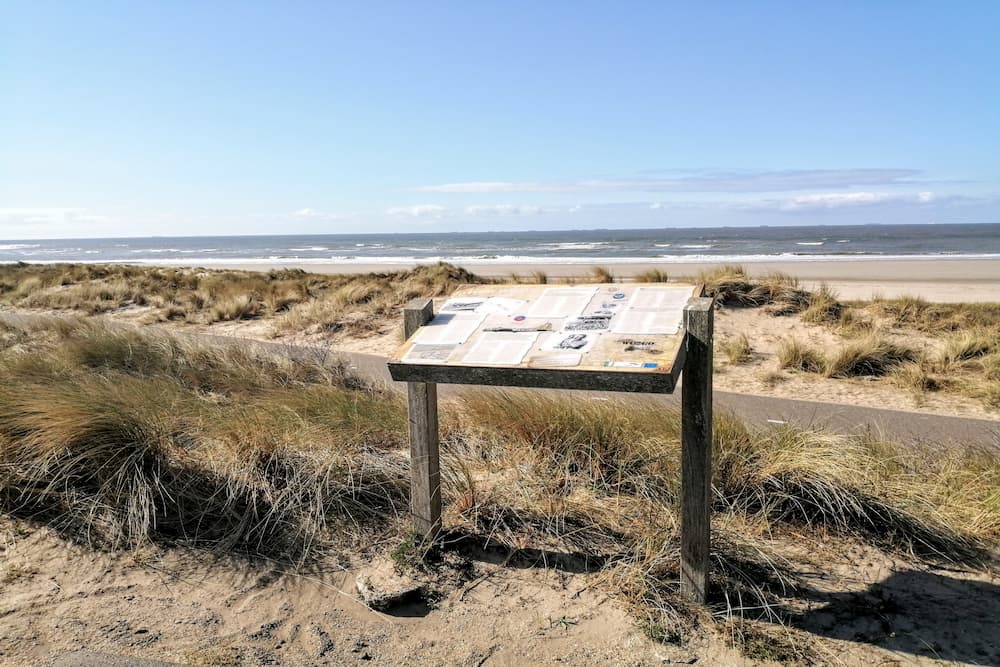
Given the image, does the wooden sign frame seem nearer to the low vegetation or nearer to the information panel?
the information panel

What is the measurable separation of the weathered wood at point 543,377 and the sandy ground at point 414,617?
110 cm

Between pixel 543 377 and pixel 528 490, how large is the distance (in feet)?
4.53

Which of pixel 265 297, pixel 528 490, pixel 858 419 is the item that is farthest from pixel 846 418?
pixel 265 297

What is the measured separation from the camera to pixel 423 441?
3.64 m

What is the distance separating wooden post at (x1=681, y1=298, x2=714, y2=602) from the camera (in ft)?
9.82

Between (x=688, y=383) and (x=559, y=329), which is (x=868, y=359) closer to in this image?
(x=688, y=383)

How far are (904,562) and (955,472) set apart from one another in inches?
39.9

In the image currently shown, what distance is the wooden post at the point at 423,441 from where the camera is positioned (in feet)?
11.8

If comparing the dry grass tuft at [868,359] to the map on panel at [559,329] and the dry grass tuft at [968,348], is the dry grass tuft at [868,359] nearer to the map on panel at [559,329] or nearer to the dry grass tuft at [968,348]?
the dry grass tuft at [968,348]

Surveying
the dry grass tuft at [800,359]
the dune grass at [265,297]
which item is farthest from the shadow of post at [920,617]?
the dune grass at [265,297]

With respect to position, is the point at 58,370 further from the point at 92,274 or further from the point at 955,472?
the point at 92,274

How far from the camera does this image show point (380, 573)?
11.6 feet

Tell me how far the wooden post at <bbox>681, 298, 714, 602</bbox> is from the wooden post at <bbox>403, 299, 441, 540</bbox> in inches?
51.1

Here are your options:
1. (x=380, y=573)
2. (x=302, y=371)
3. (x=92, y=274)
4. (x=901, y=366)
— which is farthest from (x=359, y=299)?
(x=92, y=274)
